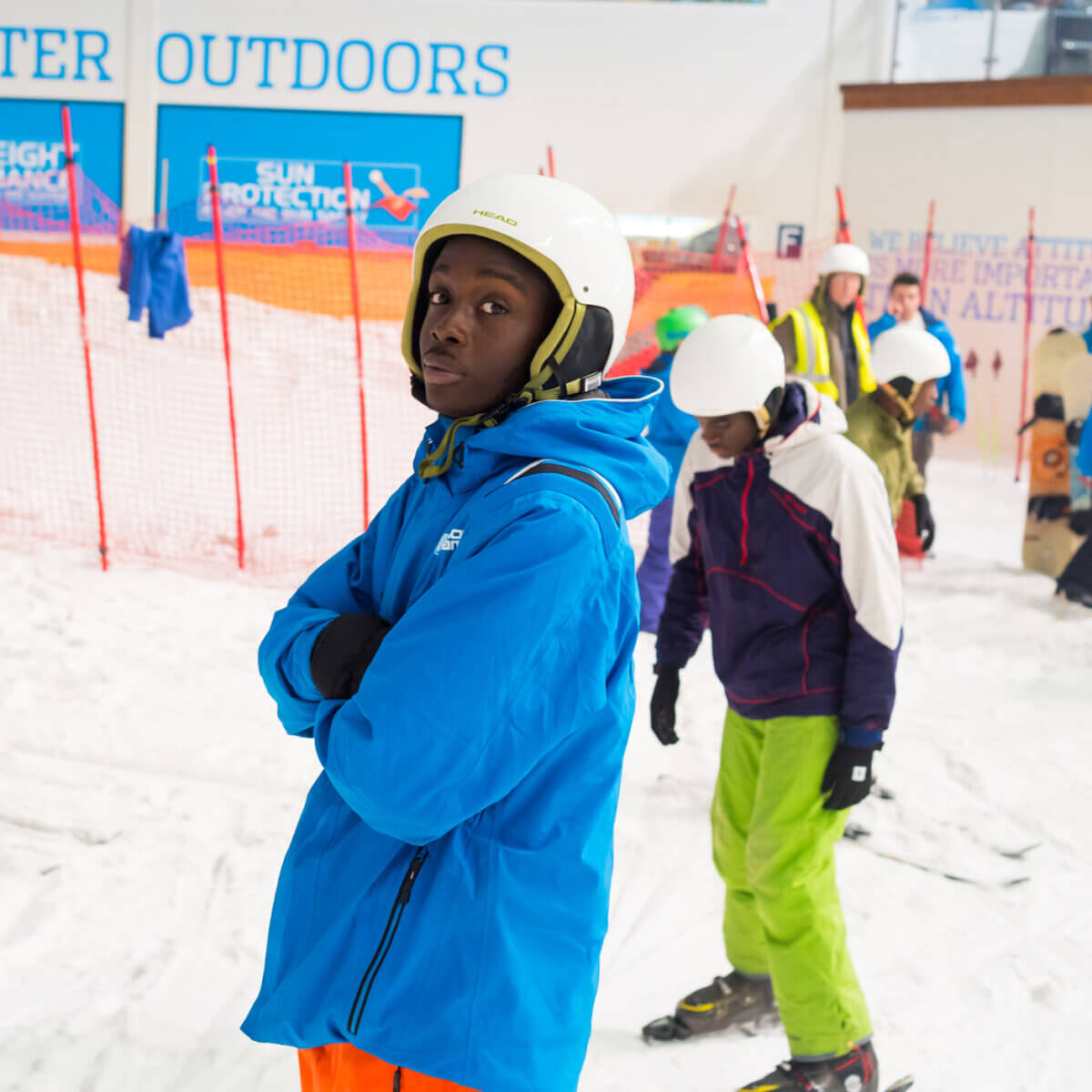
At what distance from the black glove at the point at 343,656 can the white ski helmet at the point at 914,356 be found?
16.0ft

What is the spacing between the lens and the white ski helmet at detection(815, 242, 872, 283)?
6699 millimetres

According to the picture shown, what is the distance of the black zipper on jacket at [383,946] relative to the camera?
1.32 meters

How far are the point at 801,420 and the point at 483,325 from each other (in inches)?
57.8

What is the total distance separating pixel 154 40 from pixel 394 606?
50.9ft

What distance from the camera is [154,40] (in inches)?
577

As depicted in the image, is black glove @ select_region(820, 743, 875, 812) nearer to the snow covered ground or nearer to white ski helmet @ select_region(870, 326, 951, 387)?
the snow covered ground

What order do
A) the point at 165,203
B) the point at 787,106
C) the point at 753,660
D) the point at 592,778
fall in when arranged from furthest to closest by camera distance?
the point at 165,203 < the point at 787,106 < the point at 753,660 < the point at 592,778

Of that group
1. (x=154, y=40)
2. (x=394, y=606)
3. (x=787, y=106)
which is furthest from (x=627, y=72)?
(x=394, y=606)

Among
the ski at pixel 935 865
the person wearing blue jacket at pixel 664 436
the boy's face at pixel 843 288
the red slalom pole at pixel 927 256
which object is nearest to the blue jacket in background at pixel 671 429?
the person wearing blue jacket at pixel 664 436

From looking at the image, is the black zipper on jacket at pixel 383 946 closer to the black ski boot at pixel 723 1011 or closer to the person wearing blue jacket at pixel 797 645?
the person wearing blue jacket at pixel 797 645

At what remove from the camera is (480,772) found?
48.0 inches

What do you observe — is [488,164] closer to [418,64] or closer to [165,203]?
[418,64]

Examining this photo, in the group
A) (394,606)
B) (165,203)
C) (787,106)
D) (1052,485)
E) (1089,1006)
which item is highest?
(787,106)

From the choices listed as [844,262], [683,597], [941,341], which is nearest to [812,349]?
[844,262]
